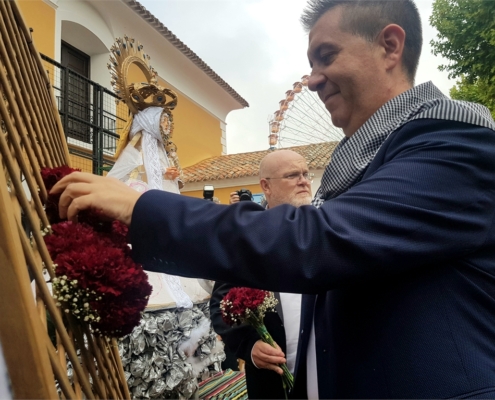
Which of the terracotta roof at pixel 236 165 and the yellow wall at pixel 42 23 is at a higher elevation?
the yellow wall at pixel 42 23

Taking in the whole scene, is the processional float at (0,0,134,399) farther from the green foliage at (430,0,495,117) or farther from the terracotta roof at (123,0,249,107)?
the green foliage at (430,0,495,117)

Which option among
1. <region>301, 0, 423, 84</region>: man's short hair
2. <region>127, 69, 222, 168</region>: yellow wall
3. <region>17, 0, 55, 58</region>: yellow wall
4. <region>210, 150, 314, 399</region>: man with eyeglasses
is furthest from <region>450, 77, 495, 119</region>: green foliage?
<region>301, 0, 423, 84</region>: man's short hair

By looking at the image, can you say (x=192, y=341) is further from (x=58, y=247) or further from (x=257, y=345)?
(x=58, y=247)

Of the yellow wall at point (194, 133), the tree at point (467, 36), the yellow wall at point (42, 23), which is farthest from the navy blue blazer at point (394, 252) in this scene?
the yellow wall at point (194, 133)

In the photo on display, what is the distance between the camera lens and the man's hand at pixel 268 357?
194cm

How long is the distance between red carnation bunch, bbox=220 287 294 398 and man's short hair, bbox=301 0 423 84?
3.71 feet

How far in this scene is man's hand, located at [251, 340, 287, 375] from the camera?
1942mm

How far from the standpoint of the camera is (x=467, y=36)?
31.0 ft

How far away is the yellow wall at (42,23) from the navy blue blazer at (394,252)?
684 cm

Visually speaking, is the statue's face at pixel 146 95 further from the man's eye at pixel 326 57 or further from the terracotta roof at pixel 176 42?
the terracotta roof at pixel 176 42

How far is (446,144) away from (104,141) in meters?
7.92

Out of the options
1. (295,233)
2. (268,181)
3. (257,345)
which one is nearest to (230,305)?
(257,345)

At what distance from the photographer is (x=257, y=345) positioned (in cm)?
205

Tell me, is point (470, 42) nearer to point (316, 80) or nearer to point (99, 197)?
point (316, 80)
